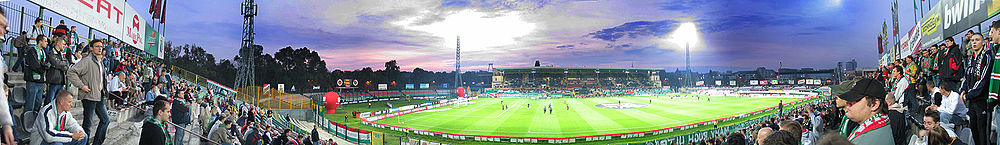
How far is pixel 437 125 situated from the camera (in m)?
28.7

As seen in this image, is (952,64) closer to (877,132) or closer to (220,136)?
(877,132)

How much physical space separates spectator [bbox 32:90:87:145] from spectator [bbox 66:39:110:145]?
522 millimetres

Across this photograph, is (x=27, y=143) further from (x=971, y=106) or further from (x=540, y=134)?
(x=540, y=134)

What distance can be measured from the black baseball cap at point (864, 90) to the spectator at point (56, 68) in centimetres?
677

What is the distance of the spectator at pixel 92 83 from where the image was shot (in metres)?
4.23

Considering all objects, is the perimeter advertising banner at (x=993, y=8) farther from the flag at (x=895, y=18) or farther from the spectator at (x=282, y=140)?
the flag at (x=895, y=18)

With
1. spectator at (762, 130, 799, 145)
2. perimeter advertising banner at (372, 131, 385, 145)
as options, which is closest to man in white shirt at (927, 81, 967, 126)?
spectator at (762, 130, 799, 145)

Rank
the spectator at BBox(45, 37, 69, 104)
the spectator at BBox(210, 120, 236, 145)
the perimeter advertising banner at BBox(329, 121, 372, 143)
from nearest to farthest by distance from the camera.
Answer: the spectator at BBox(45, 37, 69, 104)
the spectator at BBox(210, 120, 236, 145)
the perimeter advertising banner at BBox(329, 121, 372, 143)

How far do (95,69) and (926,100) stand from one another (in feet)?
37.4

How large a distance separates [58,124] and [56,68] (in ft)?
5.48

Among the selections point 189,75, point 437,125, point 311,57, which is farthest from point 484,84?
point 189,75

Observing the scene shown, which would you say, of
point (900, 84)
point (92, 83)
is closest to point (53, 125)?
point (92, 83)

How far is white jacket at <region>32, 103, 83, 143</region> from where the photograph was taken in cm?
334

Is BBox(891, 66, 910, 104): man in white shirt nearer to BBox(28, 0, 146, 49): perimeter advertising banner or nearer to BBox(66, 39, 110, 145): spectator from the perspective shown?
BBox(66, 39, 110, 145): spectator
